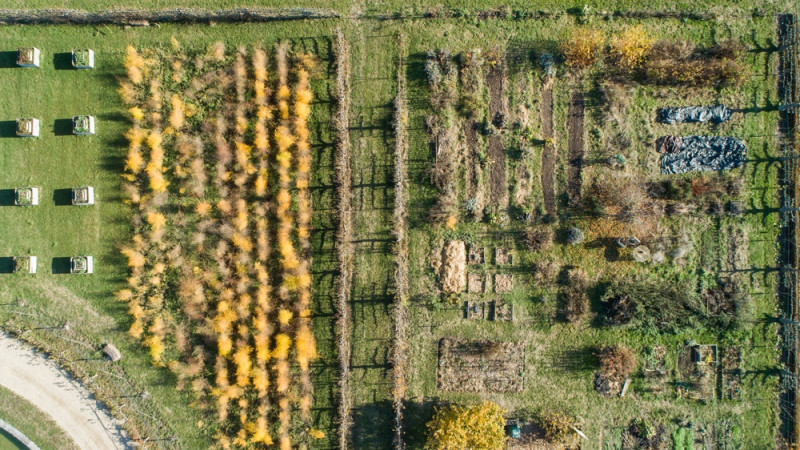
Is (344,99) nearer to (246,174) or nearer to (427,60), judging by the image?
(427,60)

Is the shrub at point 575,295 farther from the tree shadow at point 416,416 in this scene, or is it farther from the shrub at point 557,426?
the tree shadow at point 416,416

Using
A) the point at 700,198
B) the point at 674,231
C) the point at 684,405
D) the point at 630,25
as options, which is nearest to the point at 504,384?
the point at 684,405

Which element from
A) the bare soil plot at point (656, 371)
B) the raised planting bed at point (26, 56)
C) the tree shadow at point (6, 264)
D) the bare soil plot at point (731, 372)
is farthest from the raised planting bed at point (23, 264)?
the bare soil plot at point (731, 372)

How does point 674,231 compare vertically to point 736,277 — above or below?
above

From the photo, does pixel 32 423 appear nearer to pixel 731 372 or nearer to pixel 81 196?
pixel 81 196

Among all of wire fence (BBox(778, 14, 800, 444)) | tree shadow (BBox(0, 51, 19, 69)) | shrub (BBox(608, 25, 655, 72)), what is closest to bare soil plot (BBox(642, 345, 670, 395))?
wire fence (BBox(778, 14, 800, 444))

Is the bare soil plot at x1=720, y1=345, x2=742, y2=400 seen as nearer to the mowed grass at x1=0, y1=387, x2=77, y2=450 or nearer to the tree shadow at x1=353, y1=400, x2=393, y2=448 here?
the tree shadow at x1=353, y1=400, x2=393, y2=448

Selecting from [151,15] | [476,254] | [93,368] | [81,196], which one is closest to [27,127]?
[81,196]
